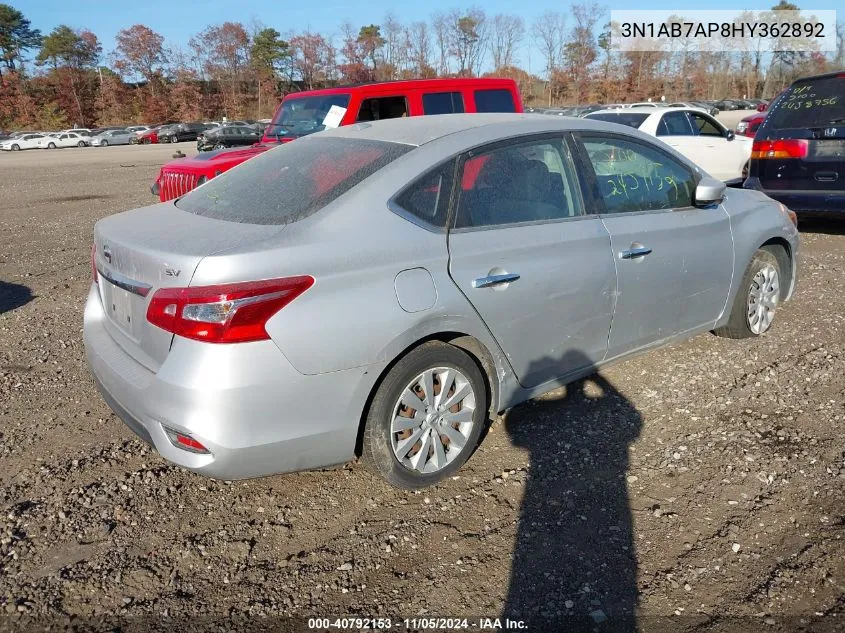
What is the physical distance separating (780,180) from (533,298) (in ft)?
20.0

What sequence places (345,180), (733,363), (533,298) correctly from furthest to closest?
(733,363)
(533,298)
(345,180)

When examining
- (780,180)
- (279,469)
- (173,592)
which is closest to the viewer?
(173,592)

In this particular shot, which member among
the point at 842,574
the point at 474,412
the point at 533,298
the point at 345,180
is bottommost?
the point at 842,574

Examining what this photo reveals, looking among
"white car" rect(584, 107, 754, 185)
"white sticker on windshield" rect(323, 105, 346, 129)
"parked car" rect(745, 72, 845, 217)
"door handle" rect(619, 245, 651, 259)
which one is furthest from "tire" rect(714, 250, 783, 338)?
"white car" rect(584, 107, 754, 185)

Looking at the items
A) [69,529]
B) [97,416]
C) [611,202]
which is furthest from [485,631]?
[97,416]

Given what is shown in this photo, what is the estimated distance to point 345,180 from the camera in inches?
126

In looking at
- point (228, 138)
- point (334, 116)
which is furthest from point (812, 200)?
point (228, 138)

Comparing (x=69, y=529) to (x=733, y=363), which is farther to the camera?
(x=733, y=363)

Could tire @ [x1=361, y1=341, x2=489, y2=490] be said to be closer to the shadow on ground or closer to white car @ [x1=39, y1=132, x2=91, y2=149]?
the shadow on ground

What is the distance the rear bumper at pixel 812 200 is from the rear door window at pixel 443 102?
381cm

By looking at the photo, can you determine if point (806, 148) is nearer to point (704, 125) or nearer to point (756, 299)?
point (756, 299)

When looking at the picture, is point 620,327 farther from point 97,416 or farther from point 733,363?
point 97,416

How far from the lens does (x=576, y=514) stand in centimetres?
311

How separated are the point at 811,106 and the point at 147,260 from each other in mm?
7851
